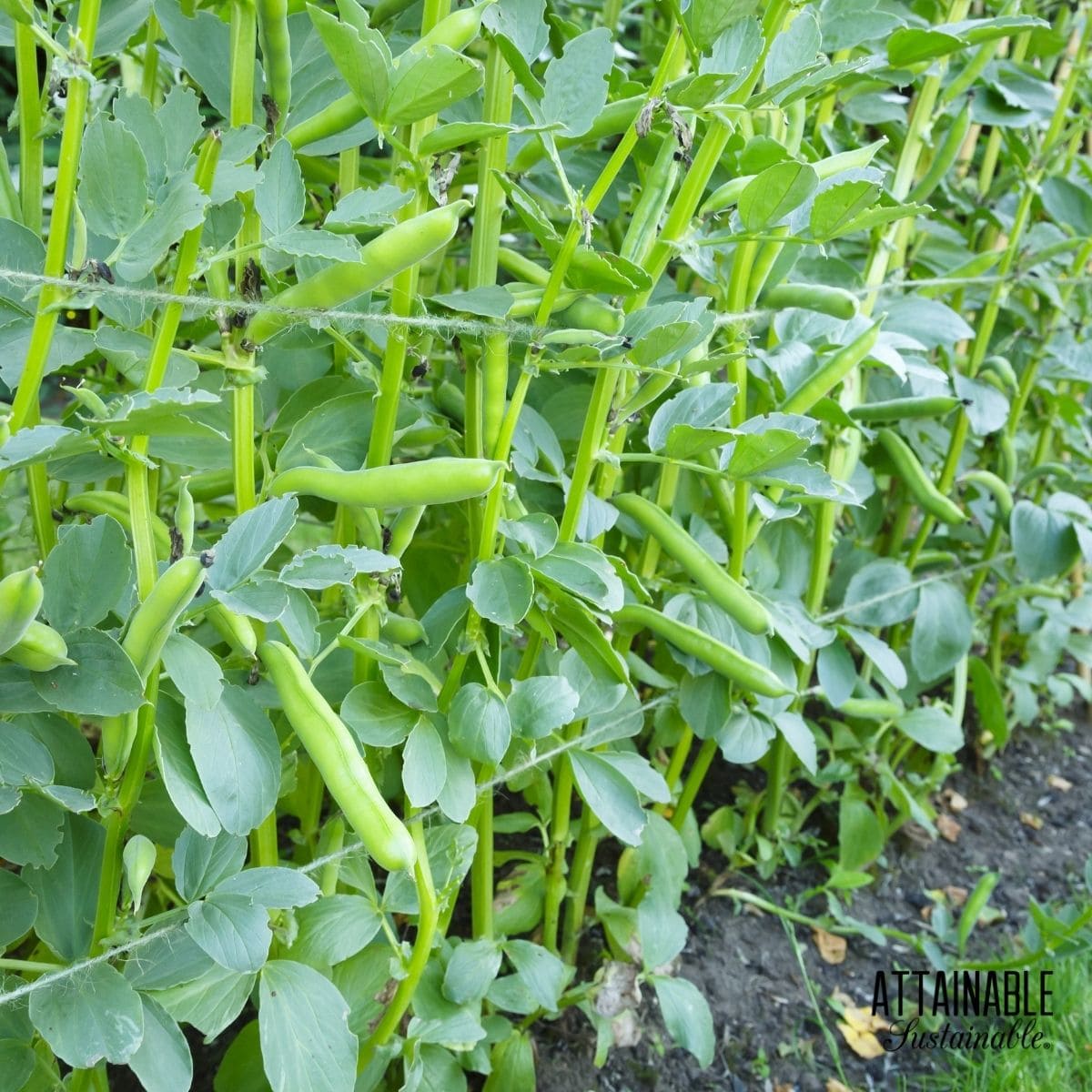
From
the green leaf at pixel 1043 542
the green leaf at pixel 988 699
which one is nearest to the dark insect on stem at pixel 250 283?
the green leaf at pixel 1043 542

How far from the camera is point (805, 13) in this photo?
0.65 m

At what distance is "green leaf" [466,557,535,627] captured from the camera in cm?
64

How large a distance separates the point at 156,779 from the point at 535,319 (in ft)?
1.44

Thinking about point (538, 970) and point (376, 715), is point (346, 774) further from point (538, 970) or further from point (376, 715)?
point (538, 970)

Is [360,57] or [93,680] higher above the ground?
[360,57]

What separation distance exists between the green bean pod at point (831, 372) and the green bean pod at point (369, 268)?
445 millimetres

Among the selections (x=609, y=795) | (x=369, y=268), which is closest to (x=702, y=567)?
(x=609, y=795)

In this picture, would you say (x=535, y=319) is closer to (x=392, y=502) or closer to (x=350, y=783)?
(x=392, y=502)

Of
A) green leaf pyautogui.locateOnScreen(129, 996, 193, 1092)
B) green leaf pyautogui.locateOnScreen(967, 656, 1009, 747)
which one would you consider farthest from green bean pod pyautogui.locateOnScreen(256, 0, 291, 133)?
green leaf pyautogui.locateOnScreen(967, 656, 1009, 747)

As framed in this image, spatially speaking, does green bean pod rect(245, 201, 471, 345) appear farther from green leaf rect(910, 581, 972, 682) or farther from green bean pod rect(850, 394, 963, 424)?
green leaf rect(910, 581, 972, 682)

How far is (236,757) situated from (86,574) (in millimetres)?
141

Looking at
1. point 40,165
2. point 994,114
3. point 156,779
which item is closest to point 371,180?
point 40,165

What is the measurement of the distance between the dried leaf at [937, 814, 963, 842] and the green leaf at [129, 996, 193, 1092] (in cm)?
123

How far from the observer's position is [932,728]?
1.26 metres
